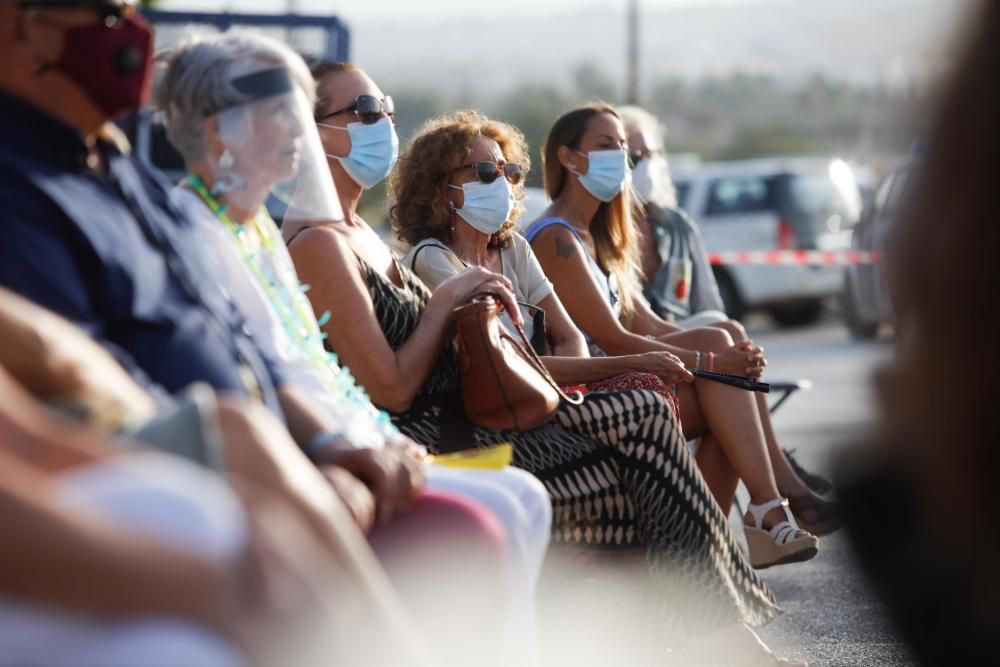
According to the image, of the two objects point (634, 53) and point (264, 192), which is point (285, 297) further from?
point (634, 53)

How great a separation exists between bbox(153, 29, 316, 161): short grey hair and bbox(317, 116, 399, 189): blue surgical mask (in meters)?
1.24

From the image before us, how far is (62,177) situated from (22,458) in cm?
79

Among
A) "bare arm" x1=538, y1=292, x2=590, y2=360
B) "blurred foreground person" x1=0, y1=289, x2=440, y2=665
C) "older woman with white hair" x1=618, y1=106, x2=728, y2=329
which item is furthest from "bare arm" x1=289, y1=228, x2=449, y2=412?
"older woman with white hair" x1=618, y1=106, x2=728, y2=329

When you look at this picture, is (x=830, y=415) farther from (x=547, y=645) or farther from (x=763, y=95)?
(x=763, y=95)

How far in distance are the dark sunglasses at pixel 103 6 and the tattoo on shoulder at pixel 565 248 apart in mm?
2859

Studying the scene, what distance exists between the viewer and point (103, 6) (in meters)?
2.67

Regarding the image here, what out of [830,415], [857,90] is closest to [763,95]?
[857,90]

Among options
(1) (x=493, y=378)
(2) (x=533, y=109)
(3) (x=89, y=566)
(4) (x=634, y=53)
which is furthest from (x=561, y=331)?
(2) (x=533, y=109)

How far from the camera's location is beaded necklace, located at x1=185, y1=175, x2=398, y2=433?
3.22 m

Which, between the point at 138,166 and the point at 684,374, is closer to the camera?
the point at 138,166

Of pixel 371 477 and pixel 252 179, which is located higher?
pixel 252 179

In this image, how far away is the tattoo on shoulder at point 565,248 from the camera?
5.43m

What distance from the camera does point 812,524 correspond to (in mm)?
5250

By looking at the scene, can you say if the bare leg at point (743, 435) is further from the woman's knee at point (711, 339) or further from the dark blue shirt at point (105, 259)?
the dark blue shirt at point (105, 259)
